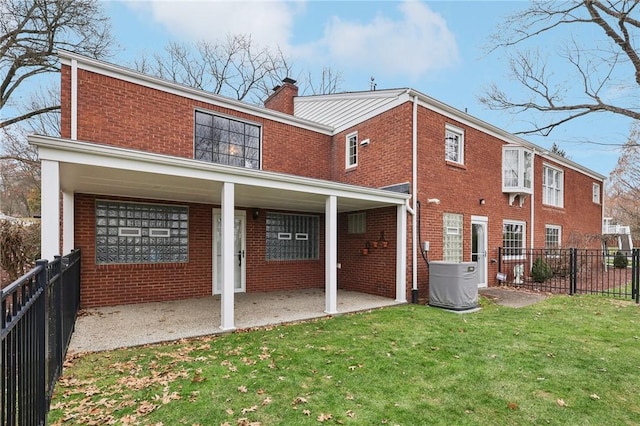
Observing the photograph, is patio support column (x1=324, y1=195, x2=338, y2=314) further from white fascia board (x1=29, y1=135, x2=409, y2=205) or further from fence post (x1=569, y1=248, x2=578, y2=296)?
fence post (x1=569, y1=248, x2=578, y2=296)

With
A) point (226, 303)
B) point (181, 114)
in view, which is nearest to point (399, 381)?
point (226, 303)

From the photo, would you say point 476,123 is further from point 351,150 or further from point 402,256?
point 402,256

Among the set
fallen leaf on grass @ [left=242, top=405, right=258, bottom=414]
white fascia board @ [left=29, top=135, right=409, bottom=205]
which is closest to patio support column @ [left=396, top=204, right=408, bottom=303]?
white fascia board @ [left=29, top=135, right=409, bottom=205]

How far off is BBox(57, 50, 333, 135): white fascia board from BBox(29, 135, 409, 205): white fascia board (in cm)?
397

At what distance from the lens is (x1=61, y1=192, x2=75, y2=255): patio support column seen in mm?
6809

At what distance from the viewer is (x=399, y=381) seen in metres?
3.99

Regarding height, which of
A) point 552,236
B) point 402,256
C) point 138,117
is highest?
point 138,117

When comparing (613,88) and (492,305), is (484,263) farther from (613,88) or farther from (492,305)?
(613,88)

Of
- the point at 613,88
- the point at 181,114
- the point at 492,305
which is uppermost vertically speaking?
the point at 613,88

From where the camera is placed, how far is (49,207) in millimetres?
4395

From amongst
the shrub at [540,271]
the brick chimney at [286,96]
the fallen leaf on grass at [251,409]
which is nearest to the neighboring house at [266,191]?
the brick chimney at [286,96]

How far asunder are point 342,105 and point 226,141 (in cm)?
428

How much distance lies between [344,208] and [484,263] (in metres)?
5.13

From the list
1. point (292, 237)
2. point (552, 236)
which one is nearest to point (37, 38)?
point (292, 237)
